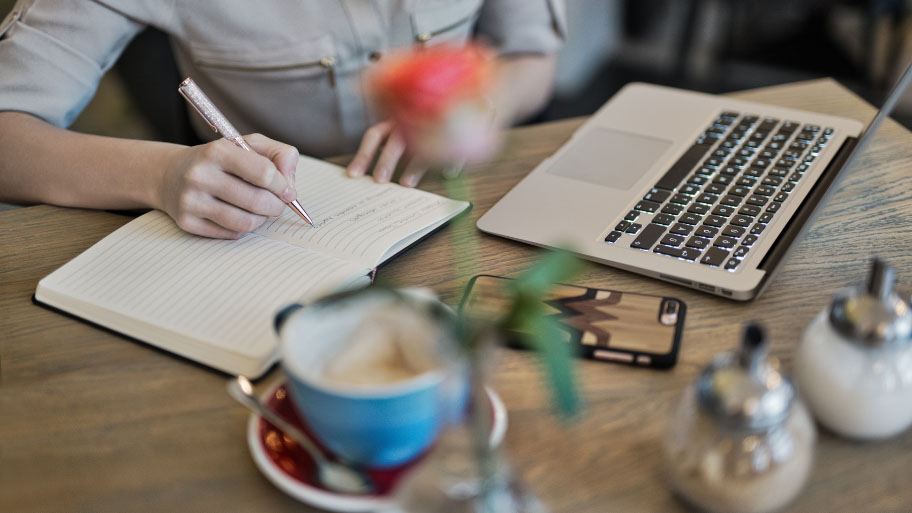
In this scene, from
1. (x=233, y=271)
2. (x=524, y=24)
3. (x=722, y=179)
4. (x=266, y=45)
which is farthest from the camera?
(x=524, y=24)

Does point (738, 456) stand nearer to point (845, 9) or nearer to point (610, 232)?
point (610, 232)

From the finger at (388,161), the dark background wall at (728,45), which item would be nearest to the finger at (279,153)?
the finger at (388,161)

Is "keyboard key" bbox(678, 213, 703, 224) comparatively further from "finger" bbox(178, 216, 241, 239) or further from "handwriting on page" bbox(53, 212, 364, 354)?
"finger" bbox(178, 216, 241, 239)

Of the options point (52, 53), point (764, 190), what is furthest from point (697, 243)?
point (52, 53)

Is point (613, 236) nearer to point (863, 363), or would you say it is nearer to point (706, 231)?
point (706, 231)

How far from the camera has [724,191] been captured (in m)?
0.70

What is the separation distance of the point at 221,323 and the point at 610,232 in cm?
32

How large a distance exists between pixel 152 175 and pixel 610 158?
0.44 metres

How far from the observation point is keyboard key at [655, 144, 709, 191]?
724 mm

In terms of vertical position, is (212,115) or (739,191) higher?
(212,115)

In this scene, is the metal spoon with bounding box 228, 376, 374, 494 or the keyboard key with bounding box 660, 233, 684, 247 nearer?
the metal spoon with bounding box 228, 376, 374, 494

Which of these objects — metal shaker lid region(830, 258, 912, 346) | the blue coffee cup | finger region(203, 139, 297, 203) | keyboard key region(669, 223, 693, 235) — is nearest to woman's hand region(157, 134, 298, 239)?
finger region(203, 139, 297, 203)

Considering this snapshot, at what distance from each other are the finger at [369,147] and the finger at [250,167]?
5.4 inches

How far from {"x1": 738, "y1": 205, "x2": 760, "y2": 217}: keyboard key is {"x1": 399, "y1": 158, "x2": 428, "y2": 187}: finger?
0.30 meters
